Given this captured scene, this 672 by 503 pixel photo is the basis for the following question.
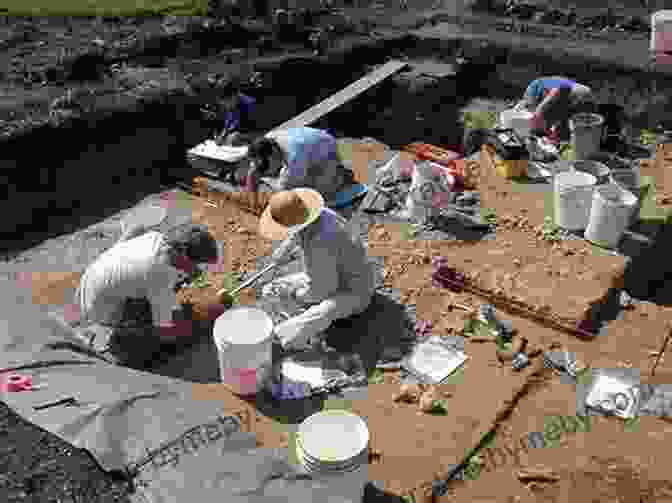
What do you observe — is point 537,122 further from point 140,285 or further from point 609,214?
point 140,285

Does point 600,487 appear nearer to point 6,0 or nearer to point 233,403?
point 233,403

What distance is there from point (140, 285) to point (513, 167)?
4.82 m

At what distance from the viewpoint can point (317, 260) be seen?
564cm

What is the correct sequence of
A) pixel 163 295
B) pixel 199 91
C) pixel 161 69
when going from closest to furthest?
pixel 163 295, pixel 199 91, pixel 161 69

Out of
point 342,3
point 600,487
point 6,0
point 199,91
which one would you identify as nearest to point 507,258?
point 600,487

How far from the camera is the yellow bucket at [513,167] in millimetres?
8289

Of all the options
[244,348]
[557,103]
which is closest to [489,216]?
[557,103]

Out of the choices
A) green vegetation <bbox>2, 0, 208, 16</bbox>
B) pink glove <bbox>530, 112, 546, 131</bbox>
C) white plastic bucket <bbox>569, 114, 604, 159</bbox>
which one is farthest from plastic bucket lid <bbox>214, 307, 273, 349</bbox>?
green vegetation <bbox>2, 0, 208, 16</bbox>

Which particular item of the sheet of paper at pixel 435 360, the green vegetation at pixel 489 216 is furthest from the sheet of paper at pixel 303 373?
the green vegetation at pixel 489 216

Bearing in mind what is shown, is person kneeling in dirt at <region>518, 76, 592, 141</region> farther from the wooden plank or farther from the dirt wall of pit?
the wooden plank

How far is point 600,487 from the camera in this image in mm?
4586

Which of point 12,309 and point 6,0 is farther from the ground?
point 6,0

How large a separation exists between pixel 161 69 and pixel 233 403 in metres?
6.80

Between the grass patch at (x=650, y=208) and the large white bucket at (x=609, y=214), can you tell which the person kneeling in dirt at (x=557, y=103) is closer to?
the grass patch at (x=650, y=208)
